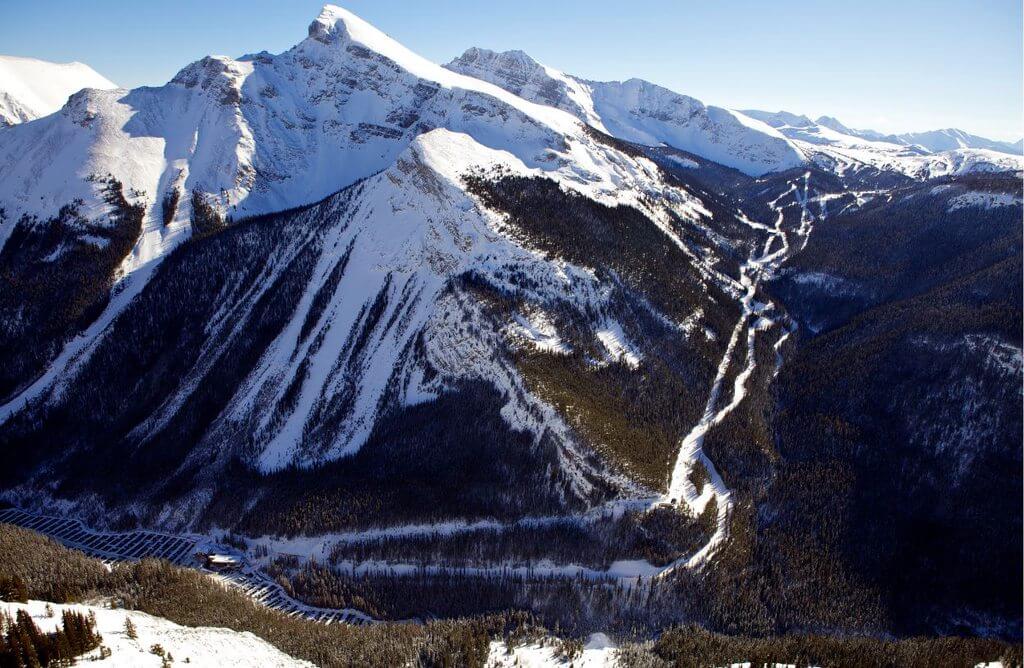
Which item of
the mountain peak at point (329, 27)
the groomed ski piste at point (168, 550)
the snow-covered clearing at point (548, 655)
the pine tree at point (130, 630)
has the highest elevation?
the mountain peak at point (329, 27)

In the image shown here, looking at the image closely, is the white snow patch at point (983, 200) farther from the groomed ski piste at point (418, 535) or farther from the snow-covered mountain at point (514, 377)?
the groomed ski piste at point (418, 535)

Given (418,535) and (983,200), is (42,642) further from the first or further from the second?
(983,200)

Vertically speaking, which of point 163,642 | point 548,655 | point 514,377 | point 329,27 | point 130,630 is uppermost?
point 329,27

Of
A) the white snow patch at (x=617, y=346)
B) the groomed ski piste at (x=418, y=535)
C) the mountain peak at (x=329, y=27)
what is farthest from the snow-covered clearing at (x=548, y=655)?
the mountain peak at (x=329, y=27)

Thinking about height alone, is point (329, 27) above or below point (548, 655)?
above

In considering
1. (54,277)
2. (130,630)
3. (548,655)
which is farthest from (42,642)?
(54,277)

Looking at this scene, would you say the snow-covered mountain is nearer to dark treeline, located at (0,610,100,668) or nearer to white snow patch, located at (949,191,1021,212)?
white snow patch, located at (949,191,1021,212)

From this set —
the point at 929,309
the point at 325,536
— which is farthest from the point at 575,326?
the point at 929,309

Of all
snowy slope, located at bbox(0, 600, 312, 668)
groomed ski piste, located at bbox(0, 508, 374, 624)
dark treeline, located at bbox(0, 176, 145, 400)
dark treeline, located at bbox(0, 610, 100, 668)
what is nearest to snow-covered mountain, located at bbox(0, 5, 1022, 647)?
dark treeline, located at bbox(0, 176, 145, 400)

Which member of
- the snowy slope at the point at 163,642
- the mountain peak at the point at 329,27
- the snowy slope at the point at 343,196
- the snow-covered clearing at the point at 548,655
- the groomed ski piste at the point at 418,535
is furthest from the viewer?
the mountain peak at the point at 329,27
